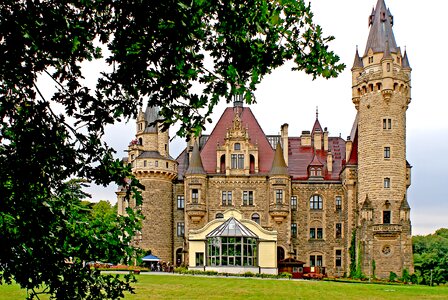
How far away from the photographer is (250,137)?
54031 mm

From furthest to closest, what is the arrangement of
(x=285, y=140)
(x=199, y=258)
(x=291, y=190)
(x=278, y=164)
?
(x=285, y=140)
(x=291, y=190)
(x=278, y=164)
(x=199, y=258)

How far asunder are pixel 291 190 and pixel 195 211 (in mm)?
7853

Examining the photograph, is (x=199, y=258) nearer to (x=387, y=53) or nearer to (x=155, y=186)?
(x=155, y=186)

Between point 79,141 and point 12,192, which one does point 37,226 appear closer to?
point 12,192

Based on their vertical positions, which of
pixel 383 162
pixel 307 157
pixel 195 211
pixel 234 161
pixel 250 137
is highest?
pixel 250 137

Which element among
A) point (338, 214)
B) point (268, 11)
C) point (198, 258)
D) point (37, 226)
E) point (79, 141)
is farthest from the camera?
point (338, 214)

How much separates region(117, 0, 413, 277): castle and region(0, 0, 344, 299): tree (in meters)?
39.1

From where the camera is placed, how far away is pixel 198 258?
49281 millimetres

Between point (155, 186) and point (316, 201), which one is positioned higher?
point (155, 186)

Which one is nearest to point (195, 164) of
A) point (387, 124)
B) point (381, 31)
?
point (387, 124)

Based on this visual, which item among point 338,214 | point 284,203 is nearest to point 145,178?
point 284,203

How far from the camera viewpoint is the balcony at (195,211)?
5103 cm

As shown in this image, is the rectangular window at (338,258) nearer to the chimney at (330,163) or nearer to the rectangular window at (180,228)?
the chimney at (330,163)

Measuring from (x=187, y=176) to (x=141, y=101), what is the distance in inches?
1701
